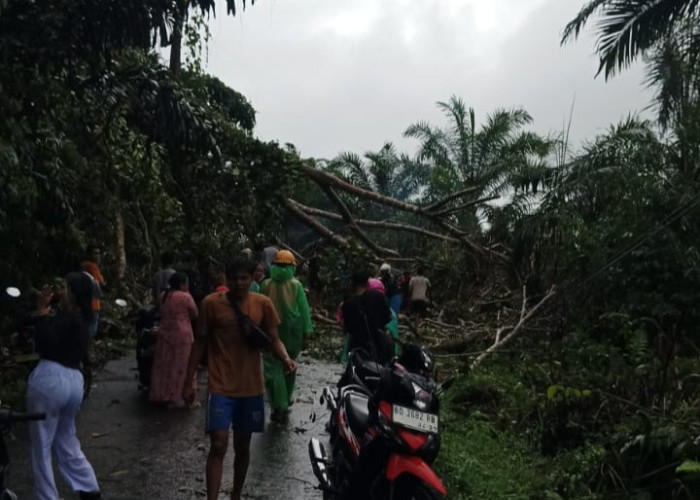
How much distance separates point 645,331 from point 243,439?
6280 mm

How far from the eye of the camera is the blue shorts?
557 centimetres

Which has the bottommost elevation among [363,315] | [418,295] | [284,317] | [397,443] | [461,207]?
[397,443]

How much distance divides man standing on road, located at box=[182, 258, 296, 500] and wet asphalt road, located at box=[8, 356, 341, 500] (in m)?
0.82

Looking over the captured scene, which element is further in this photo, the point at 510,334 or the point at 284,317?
the point at 510,334

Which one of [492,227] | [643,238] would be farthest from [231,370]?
[492,227]

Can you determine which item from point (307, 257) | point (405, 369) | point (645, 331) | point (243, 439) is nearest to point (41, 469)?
point (243, 439)

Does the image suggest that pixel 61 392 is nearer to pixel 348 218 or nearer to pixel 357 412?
pixel 357 412

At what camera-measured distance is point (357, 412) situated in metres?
5.62

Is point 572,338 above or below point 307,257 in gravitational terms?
below

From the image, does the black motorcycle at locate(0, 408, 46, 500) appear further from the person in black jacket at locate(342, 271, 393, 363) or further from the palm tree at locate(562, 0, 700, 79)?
the palm tree at locate(562, 0, 700, 79)

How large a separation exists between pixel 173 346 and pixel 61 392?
430 centimetres

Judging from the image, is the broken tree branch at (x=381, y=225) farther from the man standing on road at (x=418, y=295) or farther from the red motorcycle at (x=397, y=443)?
the red motorcycle at (x=397, y=443)

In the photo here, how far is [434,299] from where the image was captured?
20453mm

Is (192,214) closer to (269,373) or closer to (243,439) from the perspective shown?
(269,373)
